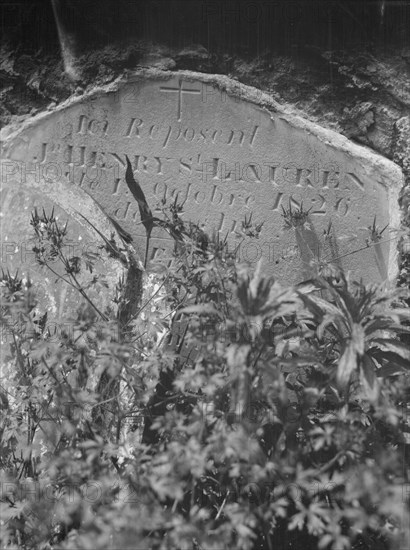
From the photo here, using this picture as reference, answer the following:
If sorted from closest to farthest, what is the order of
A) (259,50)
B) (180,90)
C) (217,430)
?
(217,430)
(180,90)
(259,50)

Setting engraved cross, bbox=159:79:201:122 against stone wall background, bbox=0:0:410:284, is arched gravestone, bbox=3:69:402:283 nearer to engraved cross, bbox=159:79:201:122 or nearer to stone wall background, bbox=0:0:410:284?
engraved cross, bbox=159:79:201:122

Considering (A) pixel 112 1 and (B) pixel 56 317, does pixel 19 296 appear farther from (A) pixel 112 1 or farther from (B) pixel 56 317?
(A) pixel 112 1

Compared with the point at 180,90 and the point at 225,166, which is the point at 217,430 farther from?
the point at 180,90

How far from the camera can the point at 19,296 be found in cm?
228

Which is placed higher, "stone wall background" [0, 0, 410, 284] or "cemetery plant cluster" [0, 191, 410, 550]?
"stone wall background" [0, 0, 410, 284]

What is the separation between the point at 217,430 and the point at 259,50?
2.18m

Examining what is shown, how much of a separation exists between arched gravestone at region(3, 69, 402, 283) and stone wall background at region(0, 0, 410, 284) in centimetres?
18

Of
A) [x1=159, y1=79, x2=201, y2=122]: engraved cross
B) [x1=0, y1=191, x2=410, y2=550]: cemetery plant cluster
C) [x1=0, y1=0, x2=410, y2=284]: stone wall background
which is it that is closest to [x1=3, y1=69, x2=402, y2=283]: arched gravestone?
[x1=159, y1=79, x2=201, y2=122]: engraved cross

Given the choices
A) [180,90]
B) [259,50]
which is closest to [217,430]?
[180,90]

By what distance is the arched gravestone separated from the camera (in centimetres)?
323

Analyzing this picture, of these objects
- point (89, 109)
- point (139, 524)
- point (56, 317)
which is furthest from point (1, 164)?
Result: point (139, 524)

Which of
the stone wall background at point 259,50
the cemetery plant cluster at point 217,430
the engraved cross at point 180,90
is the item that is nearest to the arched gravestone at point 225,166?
Answer: the engraved cross at point 180,90

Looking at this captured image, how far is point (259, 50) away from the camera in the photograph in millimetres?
3408

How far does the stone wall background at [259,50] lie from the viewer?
11.1 feet
